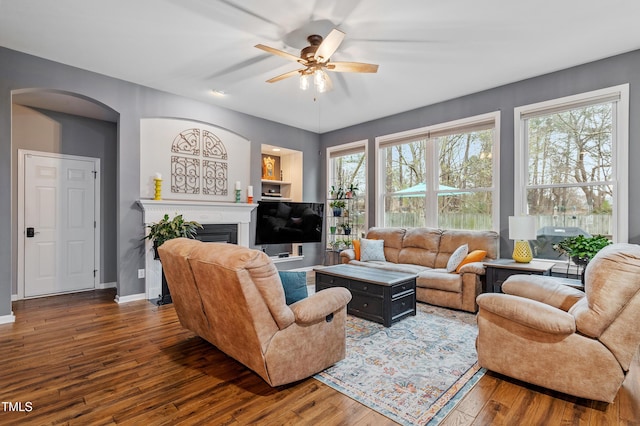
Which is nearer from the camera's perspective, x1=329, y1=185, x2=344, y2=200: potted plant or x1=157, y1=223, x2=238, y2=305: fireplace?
x1=157, y1=223, x2=238, y2=305: fireplace

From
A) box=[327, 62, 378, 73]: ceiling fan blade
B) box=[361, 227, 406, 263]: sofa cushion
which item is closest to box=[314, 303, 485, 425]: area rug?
box=[361, 227, 406, 263]: sofa cushion

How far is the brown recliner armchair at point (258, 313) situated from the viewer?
6.55ft

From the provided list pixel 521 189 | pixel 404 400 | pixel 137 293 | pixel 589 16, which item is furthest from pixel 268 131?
pixel 404 400

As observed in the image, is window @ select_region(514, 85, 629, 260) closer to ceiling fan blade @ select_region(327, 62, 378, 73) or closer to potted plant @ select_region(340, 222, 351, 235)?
ceiling fan blade @ select_region(327, 62, 378, 73)

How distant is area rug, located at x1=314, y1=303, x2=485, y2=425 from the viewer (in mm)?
2035

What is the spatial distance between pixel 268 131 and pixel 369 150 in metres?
1.98

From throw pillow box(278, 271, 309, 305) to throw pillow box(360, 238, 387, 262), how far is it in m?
2.81

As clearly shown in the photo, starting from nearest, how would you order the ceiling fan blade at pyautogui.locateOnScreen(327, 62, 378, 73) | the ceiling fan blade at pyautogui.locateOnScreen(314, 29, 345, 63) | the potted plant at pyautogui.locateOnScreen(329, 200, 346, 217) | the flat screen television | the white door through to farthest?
the ceiling fan blade at pyautogui.locateOnScreen(314, 29, 345, 63), the ceiling fan blade at pyautogui.locateOnScreen(327, 62, 378, 73), the white door, the flat screen television, the potted plant at pyautogui.locateOnScreen(329, 200, 346, 217)

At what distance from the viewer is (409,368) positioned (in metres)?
2.51

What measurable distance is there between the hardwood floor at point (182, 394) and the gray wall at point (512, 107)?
7.61 ft

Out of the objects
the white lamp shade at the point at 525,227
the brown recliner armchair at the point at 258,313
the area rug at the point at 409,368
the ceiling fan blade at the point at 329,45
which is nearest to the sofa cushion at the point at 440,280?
the area rug at the point at 409,368

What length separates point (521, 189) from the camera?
4336mm

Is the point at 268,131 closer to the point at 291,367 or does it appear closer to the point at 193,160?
the point at 193,160

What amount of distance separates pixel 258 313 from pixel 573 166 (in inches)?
167
